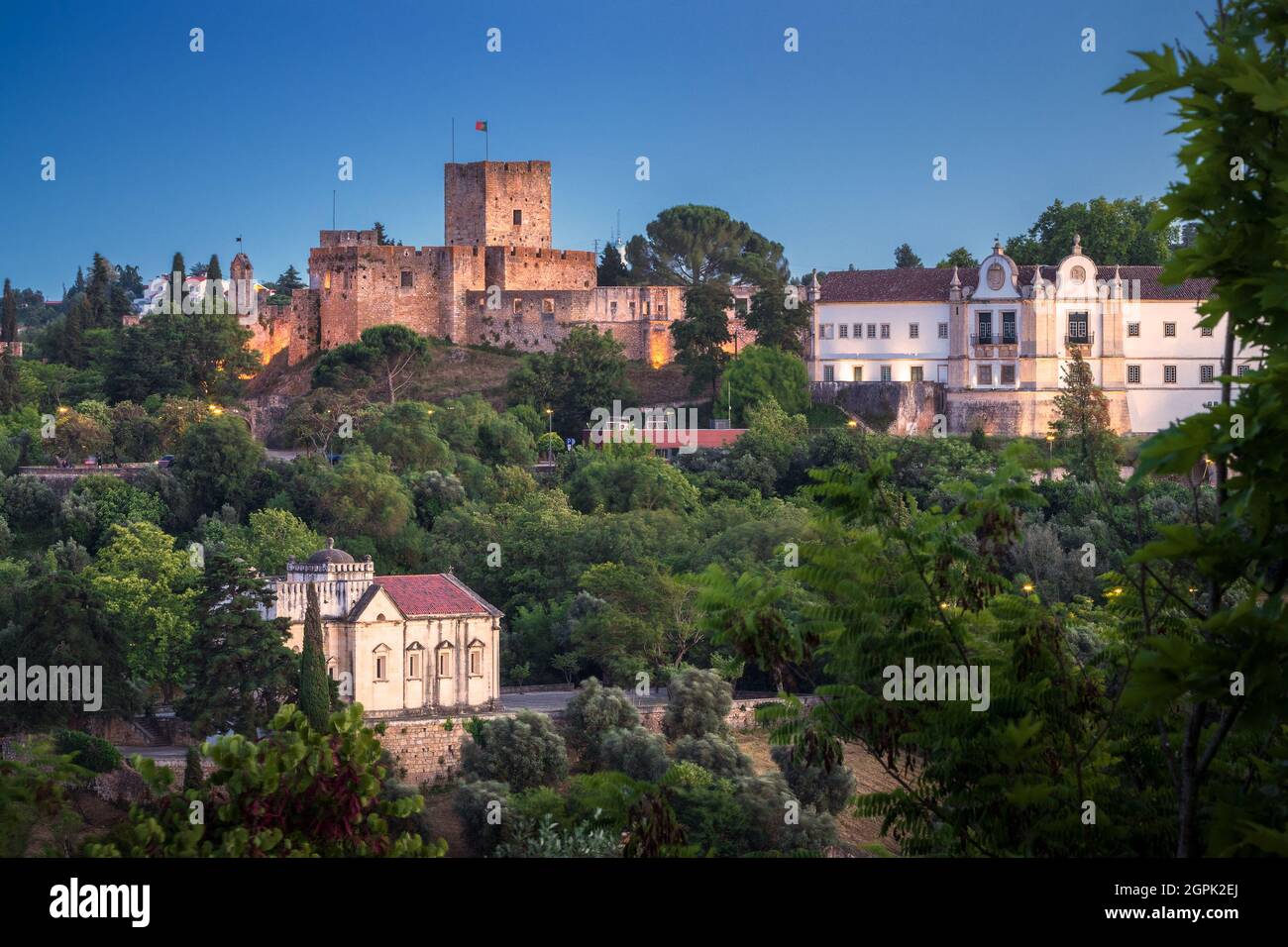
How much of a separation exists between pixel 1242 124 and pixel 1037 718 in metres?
3.10

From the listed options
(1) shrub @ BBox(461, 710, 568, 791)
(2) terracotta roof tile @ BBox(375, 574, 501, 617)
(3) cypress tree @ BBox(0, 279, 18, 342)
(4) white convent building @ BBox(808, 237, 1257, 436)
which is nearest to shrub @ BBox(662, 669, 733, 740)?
(1) shrub @ BBox(461, 710, 568, 791)

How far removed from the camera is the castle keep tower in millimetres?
61781

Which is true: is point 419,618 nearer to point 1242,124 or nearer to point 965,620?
point 965,620

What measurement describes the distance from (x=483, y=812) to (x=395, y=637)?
671 cm

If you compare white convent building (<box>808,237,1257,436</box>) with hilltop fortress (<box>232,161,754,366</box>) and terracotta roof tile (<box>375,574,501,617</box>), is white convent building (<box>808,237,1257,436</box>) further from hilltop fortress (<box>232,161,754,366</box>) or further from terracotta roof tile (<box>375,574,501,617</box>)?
terracotta roof tile (<box>375,574,501,617</box>)

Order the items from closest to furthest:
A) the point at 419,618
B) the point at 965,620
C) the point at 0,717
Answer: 1. the point at 965,620
2. the point at 0,717
3. the point at 419,618

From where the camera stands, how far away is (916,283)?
2039 inches

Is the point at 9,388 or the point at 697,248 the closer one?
the point at 9,388

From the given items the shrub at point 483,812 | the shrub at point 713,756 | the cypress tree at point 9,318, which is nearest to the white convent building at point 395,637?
the shrub at point 483,812

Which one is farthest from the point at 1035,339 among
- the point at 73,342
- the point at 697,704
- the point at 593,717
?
the point at 73,342

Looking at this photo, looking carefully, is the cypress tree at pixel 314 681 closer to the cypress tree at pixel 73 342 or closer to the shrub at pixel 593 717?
the shrub at pixel 593 717

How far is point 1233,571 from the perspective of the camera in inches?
232

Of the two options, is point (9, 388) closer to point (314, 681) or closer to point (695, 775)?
point (314, 681)
